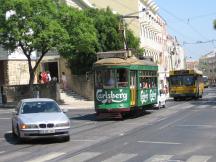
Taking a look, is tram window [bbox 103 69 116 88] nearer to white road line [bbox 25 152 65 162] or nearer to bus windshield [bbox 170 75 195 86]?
white road line [bbox 25 152 65 162]

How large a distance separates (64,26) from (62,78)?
10.6 m

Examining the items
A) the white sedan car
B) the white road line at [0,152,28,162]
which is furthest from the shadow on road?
the white road line at [0,152,28,162]

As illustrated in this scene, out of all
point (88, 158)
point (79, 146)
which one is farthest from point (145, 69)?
point (88, 158)

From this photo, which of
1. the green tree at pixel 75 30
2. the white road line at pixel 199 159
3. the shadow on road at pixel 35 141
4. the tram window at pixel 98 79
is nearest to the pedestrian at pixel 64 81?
the green tree at pixel 75 30

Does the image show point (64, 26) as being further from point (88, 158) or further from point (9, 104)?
point (88, 158)

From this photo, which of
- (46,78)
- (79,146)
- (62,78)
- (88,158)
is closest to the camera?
(88,158)

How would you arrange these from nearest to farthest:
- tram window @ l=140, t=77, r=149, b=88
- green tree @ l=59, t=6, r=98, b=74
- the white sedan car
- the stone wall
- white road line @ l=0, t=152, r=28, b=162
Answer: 1. white road line @ l=0, t=152, r=28, b=162
2. the white sedan car
3. tram window @ l=140, t=77, r=149, b=88
4. green tree @ l=59, t=6, r=98, b=74
5. the stone wall

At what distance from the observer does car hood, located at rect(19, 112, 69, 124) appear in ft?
58.4

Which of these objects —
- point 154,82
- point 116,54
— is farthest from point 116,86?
point 154,82

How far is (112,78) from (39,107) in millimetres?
9825

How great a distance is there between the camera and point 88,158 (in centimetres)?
1416

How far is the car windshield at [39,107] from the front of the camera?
1920 cm

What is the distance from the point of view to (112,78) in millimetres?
28828

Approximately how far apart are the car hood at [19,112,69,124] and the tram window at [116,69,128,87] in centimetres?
1022
